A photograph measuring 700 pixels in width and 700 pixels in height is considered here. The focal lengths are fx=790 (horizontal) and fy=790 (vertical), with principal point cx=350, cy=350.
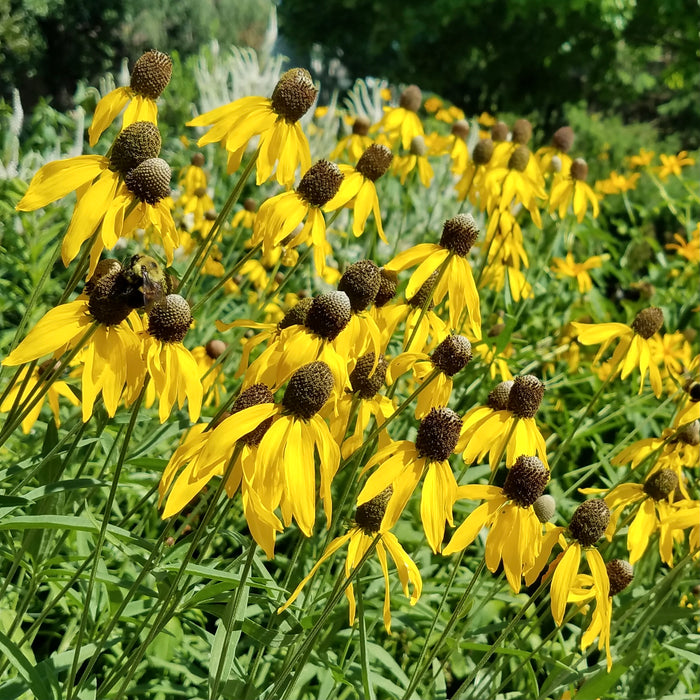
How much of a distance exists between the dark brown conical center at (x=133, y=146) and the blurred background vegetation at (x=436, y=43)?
7.32 metres

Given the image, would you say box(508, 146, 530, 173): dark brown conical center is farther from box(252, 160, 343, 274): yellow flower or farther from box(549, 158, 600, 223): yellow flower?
box(252, 160, 343, 274): yellow flower

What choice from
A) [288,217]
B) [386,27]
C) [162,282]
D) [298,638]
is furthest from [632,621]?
[386,27]

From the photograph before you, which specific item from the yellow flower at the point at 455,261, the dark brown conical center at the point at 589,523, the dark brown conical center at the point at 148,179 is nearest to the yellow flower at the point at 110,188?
the dark brown conical center at the point at 148,179

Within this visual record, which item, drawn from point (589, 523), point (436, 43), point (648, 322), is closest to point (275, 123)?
point (589, 523)

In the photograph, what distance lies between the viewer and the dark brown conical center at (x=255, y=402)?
0.99 m

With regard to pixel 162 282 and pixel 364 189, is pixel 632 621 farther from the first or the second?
pixel 162 282

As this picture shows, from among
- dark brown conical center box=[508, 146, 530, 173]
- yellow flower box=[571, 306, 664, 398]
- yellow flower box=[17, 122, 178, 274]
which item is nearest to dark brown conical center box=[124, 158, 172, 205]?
yellow flower box=[17, 122, 178, 274]

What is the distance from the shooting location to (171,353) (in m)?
1.10

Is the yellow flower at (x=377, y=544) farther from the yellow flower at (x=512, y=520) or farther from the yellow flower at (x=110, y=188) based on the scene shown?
the yellow flower at (x=110, y=188)

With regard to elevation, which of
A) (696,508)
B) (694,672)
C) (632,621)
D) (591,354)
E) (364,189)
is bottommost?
(694,672)

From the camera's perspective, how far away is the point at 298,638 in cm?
117

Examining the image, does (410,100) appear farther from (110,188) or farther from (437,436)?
(437,436)

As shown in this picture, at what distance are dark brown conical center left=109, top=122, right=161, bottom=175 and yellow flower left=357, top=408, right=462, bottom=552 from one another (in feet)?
1.82

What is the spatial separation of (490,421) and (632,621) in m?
1.05
